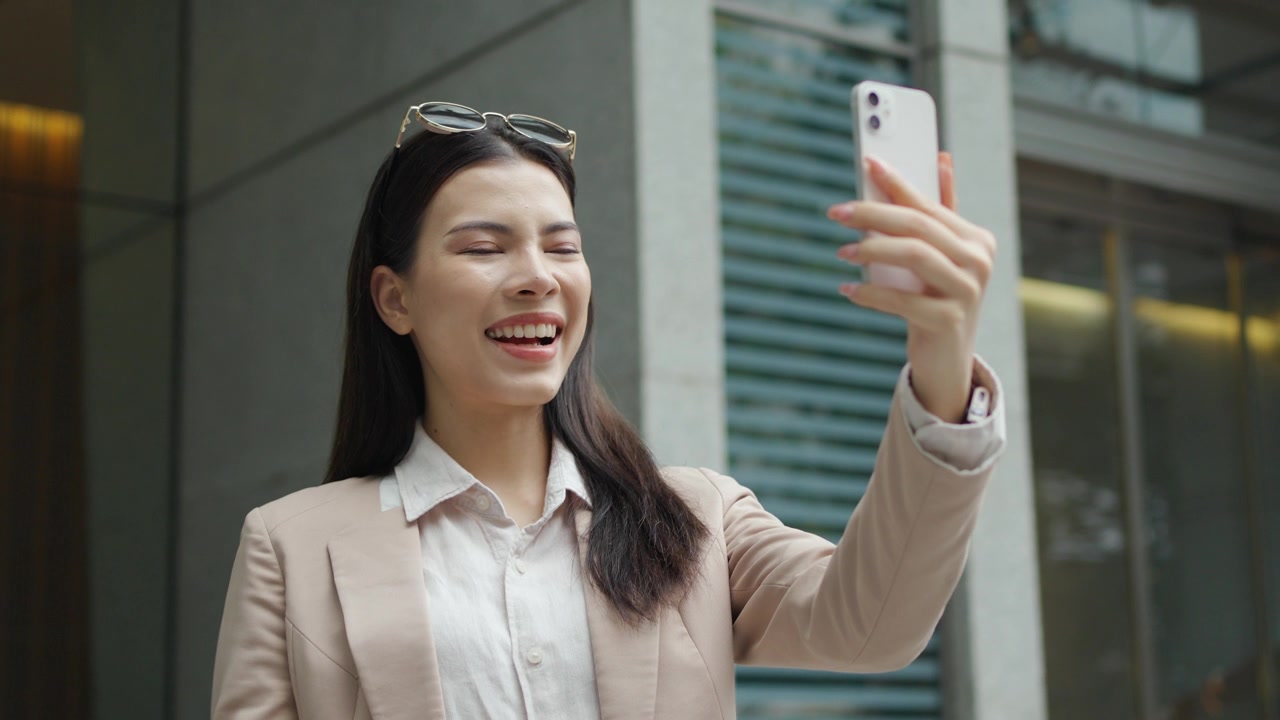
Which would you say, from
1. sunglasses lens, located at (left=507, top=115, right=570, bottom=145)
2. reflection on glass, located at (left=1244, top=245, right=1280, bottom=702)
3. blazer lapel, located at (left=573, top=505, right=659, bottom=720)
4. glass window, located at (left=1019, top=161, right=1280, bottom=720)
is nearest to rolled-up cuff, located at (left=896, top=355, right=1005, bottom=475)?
blazer lapel, located at (left=573, top=505, right=659, bottom=720)

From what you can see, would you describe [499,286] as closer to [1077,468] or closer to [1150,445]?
[1077,468]

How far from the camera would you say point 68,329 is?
8391 mm

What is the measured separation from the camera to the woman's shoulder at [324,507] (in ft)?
8.04

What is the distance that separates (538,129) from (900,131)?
2.89 feet

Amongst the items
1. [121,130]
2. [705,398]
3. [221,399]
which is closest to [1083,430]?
[705,398]

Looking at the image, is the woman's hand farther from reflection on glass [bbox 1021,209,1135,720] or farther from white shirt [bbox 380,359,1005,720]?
reflection on glass [bbox 1021,209,1135,720]

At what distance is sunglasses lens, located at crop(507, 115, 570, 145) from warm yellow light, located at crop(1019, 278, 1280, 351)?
21.4ft

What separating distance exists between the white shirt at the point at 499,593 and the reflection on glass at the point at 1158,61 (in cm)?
626

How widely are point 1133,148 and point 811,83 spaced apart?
3097 mm

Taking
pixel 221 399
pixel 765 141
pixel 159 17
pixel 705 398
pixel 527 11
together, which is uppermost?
pixel 159 17

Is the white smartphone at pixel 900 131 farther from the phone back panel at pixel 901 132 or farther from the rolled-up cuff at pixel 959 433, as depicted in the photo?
the rolled-up cuff at pixel 959 433

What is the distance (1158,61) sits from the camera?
29.1 ft

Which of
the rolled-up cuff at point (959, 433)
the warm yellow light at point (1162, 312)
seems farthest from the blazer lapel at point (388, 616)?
the warm yellow light at point (1162, 312)

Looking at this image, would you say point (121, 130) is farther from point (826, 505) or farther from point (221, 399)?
point (826, 505)
